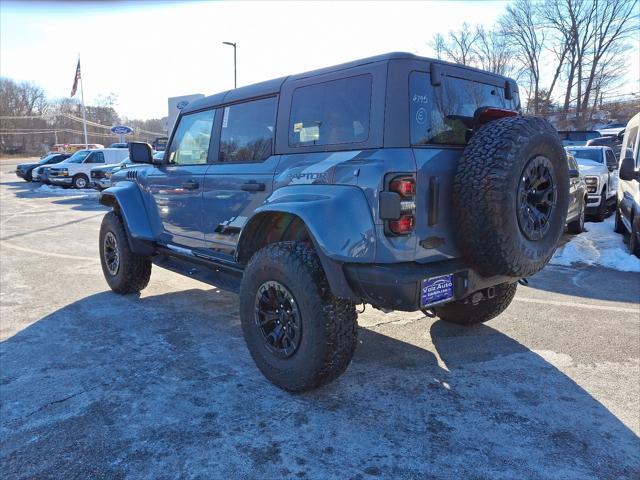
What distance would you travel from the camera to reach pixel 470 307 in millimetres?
4293

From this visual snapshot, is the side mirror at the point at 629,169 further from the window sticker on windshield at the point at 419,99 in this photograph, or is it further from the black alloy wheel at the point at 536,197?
the window sticker on windshield at the point at 419,99

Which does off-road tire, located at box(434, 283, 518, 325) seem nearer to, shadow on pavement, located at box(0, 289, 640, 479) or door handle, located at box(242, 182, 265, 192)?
shadow on pavement, located at box(0, 289, 640, 479)

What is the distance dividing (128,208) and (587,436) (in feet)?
15.0

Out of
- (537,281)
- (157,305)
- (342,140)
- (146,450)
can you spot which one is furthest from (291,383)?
(537,281)

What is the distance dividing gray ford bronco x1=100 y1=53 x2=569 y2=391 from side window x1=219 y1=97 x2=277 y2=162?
2cm

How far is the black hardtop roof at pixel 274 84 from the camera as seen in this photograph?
2927mm

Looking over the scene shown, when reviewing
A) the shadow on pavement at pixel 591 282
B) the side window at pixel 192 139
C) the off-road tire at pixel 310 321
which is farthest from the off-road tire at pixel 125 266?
the shadow on pavement at pixel 591 282

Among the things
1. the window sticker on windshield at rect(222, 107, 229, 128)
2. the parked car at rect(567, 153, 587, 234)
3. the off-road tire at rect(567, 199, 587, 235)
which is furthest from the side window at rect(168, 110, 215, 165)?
the off-road tire at rect(567, 199, 587, 235)

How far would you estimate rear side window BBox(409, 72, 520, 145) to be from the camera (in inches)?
114

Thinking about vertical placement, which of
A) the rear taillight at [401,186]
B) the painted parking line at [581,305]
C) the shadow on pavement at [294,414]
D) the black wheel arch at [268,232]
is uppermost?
the rear taillight at [401,186]

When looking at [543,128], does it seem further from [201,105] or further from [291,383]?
[201,105]

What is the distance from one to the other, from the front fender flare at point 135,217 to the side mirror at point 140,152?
0.49m

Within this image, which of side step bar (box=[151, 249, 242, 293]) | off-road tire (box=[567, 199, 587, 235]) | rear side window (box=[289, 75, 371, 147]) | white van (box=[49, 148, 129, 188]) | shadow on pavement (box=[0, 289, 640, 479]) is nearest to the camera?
shadow on pavement (box=[0, 289, 640, 479])

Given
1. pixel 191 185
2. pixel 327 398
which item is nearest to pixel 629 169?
pixel 327 398
